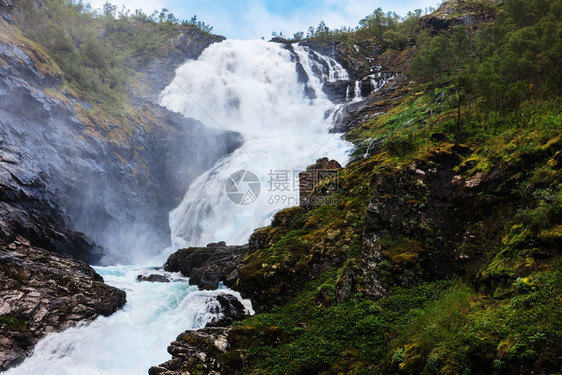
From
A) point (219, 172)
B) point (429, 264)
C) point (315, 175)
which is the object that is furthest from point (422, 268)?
point (219, 172)

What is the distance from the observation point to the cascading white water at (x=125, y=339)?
1428cm

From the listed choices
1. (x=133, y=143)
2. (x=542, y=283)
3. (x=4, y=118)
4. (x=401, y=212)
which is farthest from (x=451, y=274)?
(x=133, y=143)

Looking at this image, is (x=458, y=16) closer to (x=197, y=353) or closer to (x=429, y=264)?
(x=429, y=264)

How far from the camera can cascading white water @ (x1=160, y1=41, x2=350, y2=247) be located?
120 feet

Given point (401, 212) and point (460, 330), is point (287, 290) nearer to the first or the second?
point (401, 212)

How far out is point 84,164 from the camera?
32.6m

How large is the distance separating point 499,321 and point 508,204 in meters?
5.42

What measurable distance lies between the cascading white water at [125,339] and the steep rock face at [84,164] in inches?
313

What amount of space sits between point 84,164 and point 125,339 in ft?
74.1

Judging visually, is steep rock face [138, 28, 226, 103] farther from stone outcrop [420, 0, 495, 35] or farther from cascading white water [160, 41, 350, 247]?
stone outcrop [420, 0, 495, 35]

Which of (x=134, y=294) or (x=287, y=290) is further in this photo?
(x=134, y=294)

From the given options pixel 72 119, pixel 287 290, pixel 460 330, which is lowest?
pixel 460 330

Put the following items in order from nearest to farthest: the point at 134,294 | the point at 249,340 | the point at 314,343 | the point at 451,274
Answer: the point at 314,343
the point at 249,340
the point at 451,274
the point at 134,294

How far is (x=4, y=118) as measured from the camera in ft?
84.2
